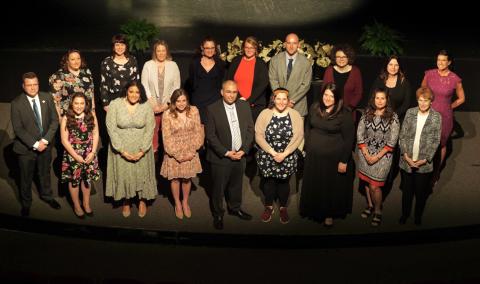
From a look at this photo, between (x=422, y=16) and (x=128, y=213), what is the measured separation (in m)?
7.36

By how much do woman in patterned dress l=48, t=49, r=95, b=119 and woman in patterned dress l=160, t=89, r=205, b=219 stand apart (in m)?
1.17

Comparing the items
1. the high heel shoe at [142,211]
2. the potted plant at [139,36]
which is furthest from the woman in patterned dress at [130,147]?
the potted plant at [139,36]

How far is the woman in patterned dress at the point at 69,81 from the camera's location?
10.8 metres

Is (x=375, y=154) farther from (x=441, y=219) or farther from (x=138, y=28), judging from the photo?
(x=138, y=28)

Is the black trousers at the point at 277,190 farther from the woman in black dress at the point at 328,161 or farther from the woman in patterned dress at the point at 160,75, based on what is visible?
the woman in patterned dress at the point at 160,75

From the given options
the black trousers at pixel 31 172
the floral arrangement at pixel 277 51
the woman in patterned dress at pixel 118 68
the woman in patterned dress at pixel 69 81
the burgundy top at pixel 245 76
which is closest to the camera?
the black trousers at pixel 31 172

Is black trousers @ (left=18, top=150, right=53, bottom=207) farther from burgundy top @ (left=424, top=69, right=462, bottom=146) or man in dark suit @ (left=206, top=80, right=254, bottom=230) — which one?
burgundy top @ (left=424, top=69, right=462, bottom=146)

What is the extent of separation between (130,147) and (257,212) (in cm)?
161

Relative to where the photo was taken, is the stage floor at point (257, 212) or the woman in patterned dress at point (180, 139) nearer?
the woman in patterned dress at point (180, 139)

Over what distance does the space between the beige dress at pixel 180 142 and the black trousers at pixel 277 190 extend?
0.77 metres

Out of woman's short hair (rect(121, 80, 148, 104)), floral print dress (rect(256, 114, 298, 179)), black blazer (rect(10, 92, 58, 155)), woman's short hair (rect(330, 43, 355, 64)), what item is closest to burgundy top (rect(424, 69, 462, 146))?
woman's short hair (rect(330, 43, 355, 64))

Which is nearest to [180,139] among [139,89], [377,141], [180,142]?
[180,142]

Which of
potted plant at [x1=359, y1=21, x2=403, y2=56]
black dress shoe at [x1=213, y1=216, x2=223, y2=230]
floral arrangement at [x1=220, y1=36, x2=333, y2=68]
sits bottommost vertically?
black dress shoe at [x1=213, y1=216, x2=223, y2=230]

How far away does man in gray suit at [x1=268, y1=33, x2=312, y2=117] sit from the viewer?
11203 millimetres
